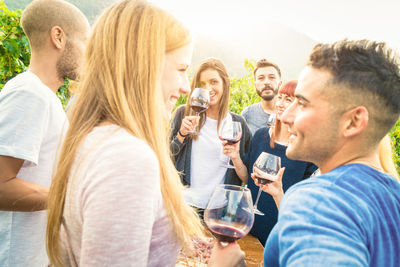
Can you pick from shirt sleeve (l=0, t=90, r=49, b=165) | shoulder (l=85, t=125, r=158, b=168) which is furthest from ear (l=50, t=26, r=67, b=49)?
shoulder (l=85, t=125, r=158, b=168)

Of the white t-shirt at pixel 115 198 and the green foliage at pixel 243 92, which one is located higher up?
the white t-shirt at pixel 115 198

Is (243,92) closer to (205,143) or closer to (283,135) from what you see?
(205,143)

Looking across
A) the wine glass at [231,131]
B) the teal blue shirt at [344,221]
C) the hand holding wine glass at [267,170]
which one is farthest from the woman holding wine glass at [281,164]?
the teal blue shirt at [344,221]

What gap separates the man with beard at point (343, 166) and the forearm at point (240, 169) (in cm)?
156

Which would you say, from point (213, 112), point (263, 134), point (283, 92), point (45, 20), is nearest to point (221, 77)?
point (213, 112)

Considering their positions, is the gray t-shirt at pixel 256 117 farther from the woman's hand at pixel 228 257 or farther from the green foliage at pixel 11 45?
the green foliage at pixel 11 45

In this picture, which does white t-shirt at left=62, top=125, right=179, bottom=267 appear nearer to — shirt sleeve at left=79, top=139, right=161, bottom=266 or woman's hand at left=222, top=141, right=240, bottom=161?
shirt sleeve at left=79, top=139, right=161, bottom=266

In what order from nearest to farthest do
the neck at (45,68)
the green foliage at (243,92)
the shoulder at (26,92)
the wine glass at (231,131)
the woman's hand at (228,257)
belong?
the woman's hand at (228,257), the shoulder at (26,92), the neck at (45,68), the wine glass at (231,131), the green foliage at (243,92)

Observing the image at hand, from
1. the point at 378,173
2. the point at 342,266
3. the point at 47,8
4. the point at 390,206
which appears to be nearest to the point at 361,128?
the point at 378,173

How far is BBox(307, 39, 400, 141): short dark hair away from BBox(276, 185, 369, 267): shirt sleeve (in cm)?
48

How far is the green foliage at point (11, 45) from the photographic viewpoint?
11.2ft

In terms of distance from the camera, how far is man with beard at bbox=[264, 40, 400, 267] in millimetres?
742

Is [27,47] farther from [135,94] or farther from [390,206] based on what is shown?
[390,206]

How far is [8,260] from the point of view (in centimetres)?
155
